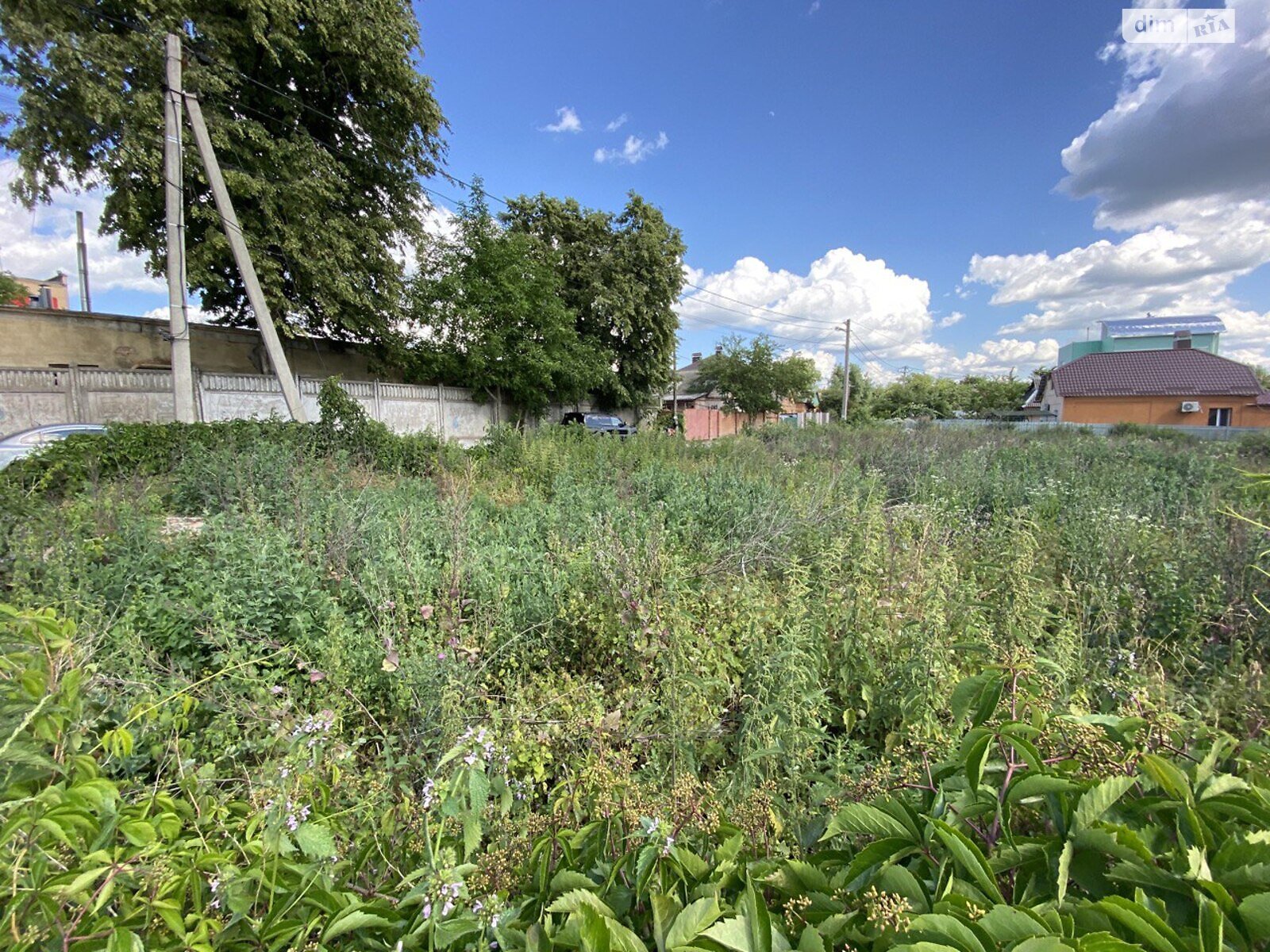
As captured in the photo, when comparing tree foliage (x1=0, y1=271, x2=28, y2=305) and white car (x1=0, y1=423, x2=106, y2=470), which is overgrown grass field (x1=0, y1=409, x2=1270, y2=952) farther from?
tree foliage (x1=0, y1=271, x2=28, y2=305)

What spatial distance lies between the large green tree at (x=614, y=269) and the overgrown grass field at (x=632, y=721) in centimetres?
1743

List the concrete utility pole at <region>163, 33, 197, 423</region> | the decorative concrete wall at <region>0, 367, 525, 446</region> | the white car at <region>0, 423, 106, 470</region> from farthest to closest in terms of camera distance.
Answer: the decorative concrete wall at <region>0, 367, 525, 446</region>, the concrete utility pole at <region>163, 33, 197, 423</region>, the white car at <region>0, 423, 106, 470</region>

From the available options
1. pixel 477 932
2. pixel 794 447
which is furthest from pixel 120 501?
pixel 794 447

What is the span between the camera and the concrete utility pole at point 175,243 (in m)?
8.25

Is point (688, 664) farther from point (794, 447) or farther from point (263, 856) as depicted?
point (794, 447)

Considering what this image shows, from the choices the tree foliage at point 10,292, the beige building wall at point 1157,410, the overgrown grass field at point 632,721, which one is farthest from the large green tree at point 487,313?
the tree foliage at point 10,292

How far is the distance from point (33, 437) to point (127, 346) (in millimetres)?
9116

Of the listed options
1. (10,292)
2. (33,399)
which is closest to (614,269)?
(33,399)

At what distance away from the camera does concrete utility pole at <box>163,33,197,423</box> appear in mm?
8250

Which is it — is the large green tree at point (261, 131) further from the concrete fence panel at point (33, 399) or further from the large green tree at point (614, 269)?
the large green tree at point (614, 269)

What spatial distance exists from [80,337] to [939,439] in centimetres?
2145

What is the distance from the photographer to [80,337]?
13.6 metres

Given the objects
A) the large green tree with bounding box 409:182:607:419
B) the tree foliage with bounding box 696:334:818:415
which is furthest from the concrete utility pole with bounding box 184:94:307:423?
the tree foliage with bounding box 696:334:818:415

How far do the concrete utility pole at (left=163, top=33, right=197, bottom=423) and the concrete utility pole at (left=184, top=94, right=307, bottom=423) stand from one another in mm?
304
